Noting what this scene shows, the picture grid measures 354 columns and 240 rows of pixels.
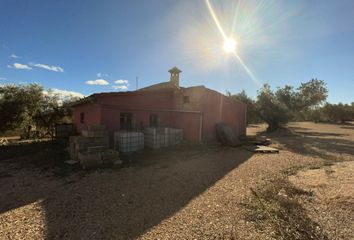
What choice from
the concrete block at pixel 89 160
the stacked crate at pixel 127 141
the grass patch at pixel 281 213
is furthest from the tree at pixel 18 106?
the grass patch at pixel 281 213

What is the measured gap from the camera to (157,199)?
5480mm

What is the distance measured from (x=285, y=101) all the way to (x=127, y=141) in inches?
1057

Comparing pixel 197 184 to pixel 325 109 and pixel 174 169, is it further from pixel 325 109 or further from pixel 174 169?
pixel 325 109

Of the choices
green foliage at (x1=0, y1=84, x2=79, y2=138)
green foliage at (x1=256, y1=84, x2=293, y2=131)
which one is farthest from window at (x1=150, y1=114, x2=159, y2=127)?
green foliage at (x1=256, y1=84, x2=293, y2=131)

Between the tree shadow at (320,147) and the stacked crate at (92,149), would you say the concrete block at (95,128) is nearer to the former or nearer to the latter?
the stacked crate at (92,149)

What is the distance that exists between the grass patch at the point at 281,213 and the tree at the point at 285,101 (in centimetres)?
2385

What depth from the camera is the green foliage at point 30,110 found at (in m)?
19.6

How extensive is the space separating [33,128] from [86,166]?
18831 mm

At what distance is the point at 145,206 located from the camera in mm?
5059

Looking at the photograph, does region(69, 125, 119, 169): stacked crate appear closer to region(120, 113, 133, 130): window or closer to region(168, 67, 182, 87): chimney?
region(120, 113, 133, 130): window

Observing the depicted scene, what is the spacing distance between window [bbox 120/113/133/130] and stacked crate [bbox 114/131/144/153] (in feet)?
4.95

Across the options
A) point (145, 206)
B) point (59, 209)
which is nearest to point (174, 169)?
point (145, 206)

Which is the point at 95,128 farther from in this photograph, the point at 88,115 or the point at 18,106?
the point at 18,106

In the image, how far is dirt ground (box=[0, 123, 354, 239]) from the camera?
4.02 metres
